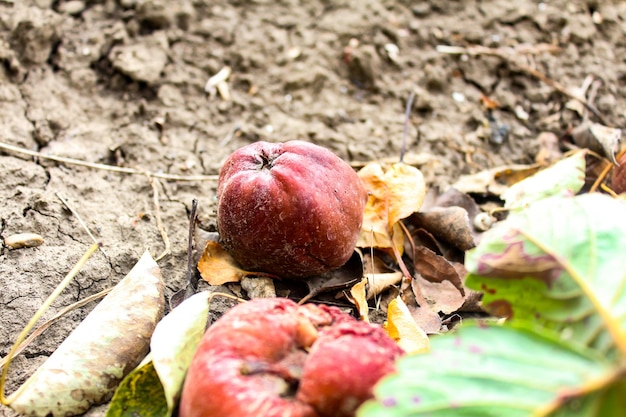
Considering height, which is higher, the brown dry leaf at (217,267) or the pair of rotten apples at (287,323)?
the pair of rotten apples at (287,323)

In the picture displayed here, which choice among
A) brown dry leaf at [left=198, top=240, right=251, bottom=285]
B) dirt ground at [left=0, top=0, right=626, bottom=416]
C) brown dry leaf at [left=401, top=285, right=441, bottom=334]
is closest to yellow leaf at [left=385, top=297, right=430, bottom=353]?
brown dry leaf at [left=401, top=285, right=441, bottom=334]

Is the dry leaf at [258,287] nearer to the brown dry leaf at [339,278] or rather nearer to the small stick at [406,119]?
the brown dry leaf at [339,278]

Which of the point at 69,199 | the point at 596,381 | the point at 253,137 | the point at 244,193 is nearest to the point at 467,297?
the point at 244,193

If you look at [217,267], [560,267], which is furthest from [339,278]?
[560,267]

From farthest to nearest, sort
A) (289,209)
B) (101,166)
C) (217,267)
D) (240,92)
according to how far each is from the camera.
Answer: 1. (240,92)
2. (101,166)
3. (217,267)
4. (289,209)

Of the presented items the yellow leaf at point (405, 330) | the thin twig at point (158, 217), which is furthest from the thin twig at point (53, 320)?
the yellow leaf at point (405, 330)

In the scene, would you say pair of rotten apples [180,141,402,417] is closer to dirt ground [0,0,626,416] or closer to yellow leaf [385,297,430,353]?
yellow leaf [385,297,430,353]

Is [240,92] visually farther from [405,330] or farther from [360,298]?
[405,330]
